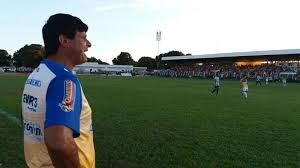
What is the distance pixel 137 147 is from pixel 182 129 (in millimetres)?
2861

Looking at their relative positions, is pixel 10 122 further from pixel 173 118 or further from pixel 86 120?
pixel 86 120

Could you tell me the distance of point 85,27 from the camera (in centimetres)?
249

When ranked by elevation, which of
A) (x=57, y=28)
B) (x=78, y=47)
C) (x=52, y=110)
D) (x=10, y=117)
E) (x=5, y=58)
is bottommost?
(x=10, y=117)

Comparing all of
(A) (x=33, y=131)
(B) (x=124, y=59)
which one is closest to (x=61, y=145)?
(A) (x=33, y=131)

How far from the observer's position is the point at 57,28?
2.35 meters

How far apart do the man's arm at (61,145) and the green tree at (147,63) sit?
5532 inches

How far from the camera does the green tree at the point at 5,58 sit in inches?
5733

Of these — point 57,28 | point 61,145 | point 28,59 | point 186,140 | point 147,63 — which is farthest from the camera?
point 147,63

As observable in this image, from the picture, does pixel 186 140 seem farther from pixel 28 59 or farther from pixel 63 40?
pixel 28 59

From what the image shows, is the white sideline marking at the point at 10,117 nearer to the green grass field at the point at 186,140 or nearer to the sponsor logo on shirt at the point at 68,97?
the green grass field at the point at 186,140

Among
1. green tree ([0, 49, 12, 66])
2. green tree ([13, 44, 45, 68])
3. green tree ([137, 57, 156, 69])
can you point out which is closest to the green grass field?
green tree ([13, 44, 45, 68])

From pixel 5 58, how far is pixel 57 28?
513 feet

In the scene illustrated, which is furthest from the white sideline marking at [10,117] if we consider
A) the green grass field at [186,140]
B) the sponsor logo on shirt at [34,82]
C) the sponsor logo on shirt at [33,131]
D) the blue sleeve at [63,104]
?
the blue sleeve at [63,104]

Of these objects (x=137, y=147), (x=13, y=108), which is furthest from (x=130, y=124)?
(x=13, y=108)
